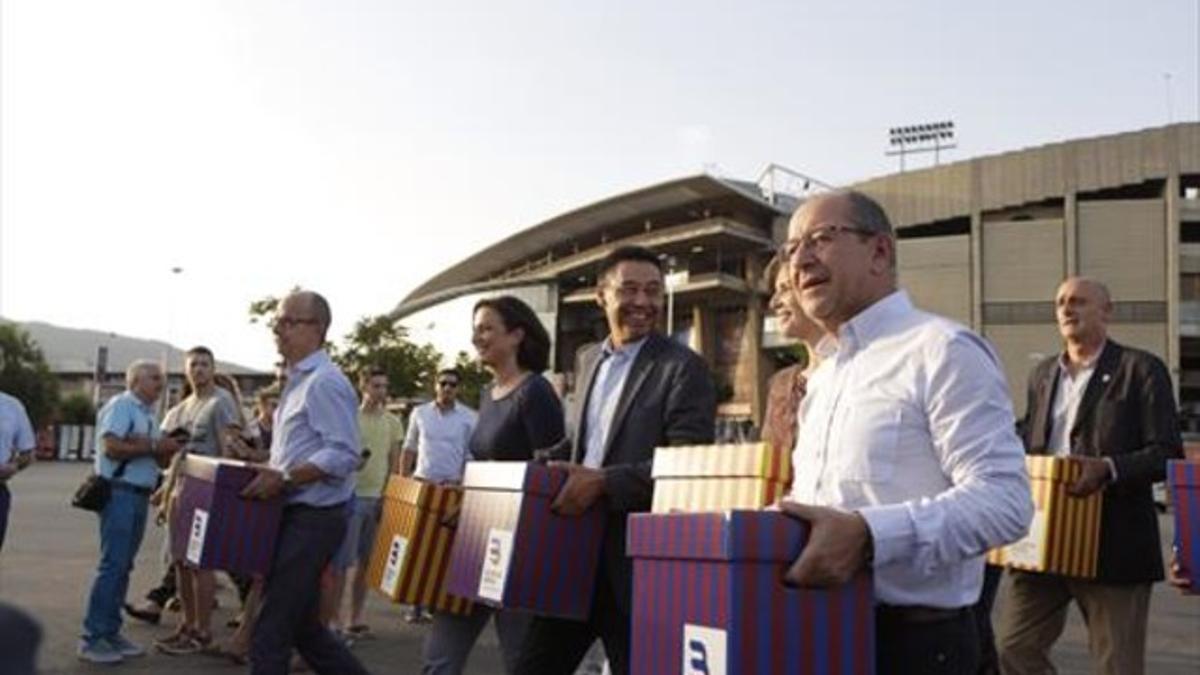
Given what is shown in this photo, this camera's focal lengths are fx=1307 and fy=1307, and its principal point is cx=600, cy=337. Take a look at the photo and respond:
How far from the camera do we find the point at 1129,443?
5.20 metres

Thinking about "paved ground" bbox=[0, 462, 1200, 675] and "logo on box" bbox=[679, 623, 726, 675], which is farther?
"paved ground" bbox=[0, 462, 1200, 675]

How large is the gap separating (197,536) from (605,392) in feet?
Answer: 7.97

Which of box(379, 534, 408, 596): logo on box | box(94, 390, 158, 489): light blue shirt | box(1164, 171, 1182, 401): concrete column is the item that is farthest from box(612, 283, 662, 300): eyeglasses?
box(1164, 171, 1182, 401): concrete column

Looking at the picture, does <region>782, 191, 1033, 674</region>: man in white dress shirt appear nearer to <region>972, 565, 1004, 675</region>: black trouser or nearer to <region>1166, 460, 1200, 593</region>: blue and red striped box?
<region>972, 565, 1004, 675</region>: black trouser

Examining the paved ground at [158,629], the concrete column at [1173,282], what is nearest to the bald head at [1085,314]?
the paved ground at [158,629]

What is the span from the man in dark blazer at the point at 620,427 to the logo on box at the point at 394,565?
77cm

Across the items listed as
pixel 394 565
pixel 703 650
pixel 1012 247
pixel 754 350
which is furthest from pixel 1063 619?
pixel 754 350

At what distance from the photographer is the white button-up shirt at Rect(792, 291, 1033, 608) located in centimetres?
242

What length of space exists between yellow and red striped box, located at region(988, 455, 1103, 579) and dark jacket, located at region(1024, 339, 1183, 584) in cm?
9

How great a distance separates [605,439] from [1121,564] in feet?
7.11

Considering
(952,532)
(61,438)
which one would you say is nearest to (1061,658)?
(952,532)

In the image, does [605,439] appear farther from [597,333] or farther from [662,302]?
[597,333]

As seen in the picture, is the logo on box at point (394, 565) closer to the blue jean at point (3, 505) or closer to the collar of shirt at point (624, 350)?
the collar of shirt at point (624, 350)

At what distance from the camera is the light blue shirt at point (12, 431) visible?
8438 mm
